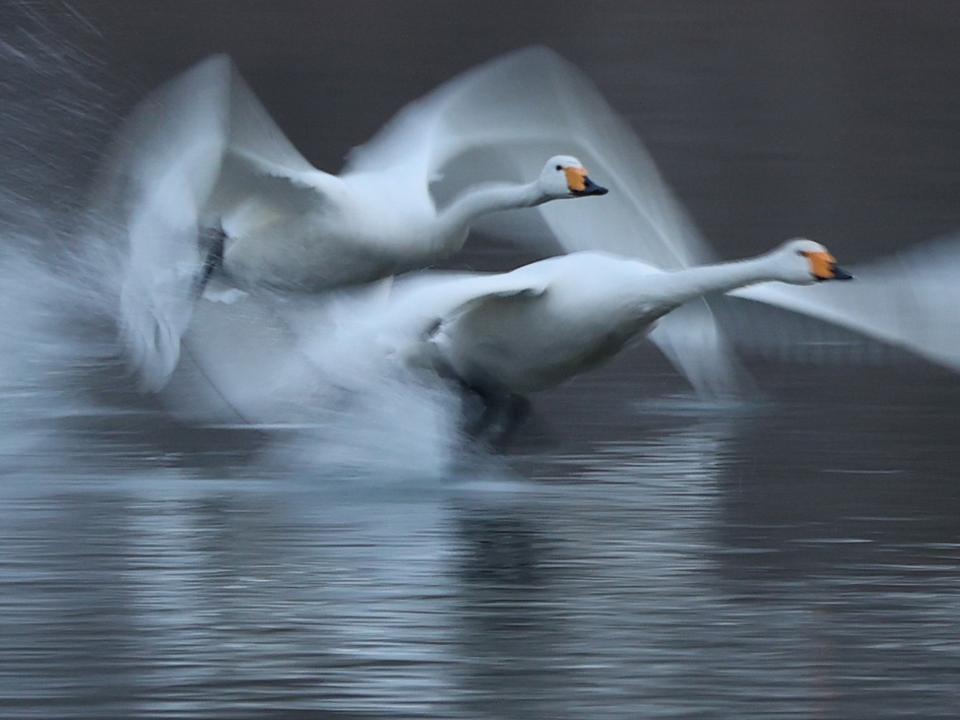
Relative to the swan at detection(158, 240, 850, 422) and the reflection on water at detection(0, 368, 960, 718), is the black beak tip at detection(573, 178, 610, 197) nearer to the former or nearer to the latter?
the swan at detection(158, 240, 850, 422)

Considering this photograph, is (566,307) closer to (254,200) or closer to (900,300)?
(900,300)

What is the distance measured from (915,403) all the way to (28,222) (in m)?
4.32

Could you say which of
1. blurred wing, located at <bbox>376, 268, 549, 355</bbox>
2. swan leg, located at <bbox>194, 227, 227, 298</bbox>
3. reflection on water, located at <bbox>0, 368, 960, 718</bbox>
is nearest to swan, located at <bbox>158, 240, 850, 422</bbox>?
blurred wing, located at <bbox>376, 268, 549, 355</bbox>

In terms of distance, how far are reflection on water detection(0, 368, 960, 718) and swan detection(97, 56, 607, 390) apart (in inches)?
39.9

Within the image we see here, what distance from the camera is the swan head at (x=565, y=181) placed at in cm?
1210

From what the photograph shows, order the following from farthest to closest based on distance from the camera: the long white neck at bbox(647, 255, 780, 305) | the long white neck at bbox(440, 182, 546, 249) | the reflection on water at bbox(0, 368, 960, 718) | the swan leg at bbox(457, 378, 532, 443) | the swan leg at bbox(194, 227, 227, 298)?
the swan leg at bbox(194, 227, 227, 298)
the long white neck at bbox(440, 182, 546, 249)
the swan leg at bbox(457, 378, 532, 443)
the long white neck at bbox(647, 255, 780, 305)
the reflection on water at bbox(0, 368, 960, 718)

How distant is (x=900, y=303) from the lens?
1183 centimetres

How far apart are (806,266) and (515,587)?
118 inches

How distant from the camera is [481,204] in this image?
12211 mm

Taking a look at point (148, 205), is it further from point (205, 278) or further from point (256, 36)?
point (256, 36)

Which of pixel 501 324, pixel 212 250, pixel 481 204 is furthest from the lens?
pixel 212 250

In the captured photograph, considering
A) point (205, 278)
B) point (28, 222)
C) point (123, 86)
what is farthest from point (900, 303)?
point (123, 86)

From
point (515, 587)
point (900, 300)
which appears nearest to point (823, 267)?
point (900, 300)

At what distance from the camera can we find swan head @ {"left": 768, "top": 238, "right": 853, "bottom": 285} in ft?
37.2
